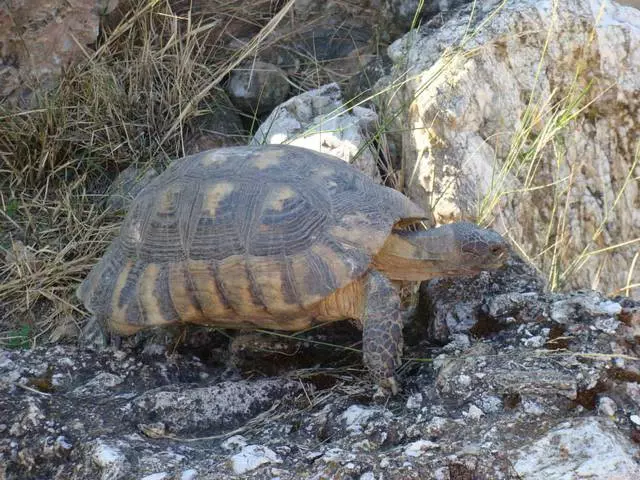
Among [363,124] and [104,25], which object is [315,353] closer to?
[363,124]

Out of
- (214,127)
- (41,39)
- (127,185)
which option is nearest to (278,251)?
A: (127,185)

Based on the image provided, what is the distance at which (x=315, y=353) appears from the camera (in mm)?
2928

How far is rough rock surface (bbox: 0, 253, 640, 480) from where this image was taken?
2.09m

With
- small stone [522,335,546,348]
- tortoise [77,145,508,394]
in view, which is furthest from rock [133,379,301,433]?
small stone [522,335,546,348]

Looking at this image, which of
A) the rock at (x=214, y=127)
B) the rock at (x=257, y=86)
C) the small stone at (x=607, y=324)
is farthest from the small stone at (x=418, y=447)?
the rock at (x=257, y=86)

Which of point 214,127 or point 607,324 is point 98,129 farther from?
point 607,324

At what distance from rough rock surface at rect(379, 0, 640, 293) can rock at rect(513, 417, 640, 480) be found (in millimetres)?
1530

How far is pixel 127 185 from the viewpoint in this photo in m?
4.23

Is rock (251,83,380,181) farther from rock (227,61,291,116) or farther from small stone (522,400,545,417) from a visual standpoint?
small stone (522,400,545,417)

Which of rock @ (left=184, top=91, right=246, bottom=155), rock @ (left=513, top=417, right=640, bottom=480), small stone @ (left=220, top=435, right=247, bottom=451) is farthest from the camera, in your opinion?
rock @ (left=184, top=91, right=246, bottom=155)

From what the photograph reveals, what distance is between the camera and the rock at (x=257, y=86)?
4648 millimetres

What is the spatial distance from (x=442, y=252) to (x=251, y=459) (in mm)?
1029

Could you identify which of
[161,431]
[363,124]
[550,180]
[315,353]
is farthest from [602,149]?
[161,431]

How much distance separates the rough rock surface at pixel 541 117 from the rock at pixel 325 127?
7.7 inches
